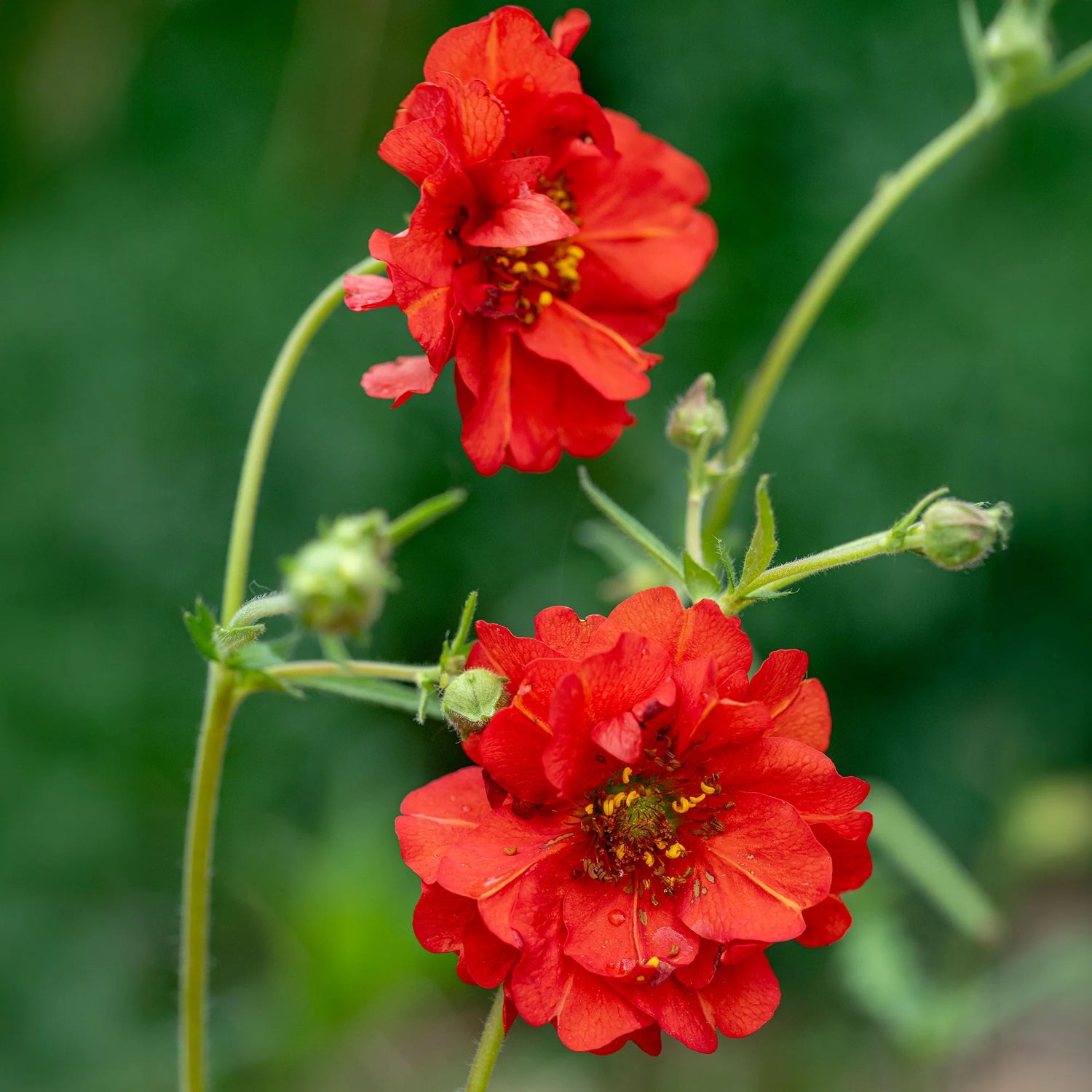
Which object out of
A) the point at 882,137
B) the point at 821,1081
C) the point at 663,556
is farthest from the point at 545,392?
the point at 821,1081

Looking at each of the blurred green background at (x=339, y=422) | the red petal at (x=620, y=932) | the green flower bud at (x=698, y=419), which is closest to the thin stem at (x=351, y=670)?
the red petal at (x=620, y=932)

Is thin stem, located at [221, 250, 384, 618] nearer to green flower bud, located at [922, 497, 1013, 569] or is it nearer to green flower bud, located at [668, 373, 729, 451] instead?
green flower bud, located at [668, 373, 729, 451]

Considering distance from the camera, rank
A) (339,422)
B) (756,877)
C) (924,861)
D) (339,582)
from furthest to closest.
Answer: (339,422), (924,861), (756,877), (339,582)

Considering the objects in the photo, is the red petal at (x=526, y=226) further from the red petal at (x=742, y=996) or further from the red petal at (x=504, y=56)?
the red petal at (x=742, y=996)

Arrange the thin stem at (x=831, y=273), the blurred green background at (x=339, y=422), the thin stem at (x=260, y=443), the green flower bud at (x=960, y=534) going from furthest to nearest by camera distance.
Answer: the blurred green background at (x=339, y=422), the thin stem at (x=831, y=273), the thin stem at (x=260, y=443), the green flower bud at (x=960, y=534)

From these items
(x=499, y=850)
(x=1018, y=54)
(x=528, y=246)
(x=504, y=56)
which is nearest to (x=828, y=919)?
(x=499, y=850)

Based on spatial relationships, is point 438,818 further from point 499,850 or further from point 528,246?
point 528,246
